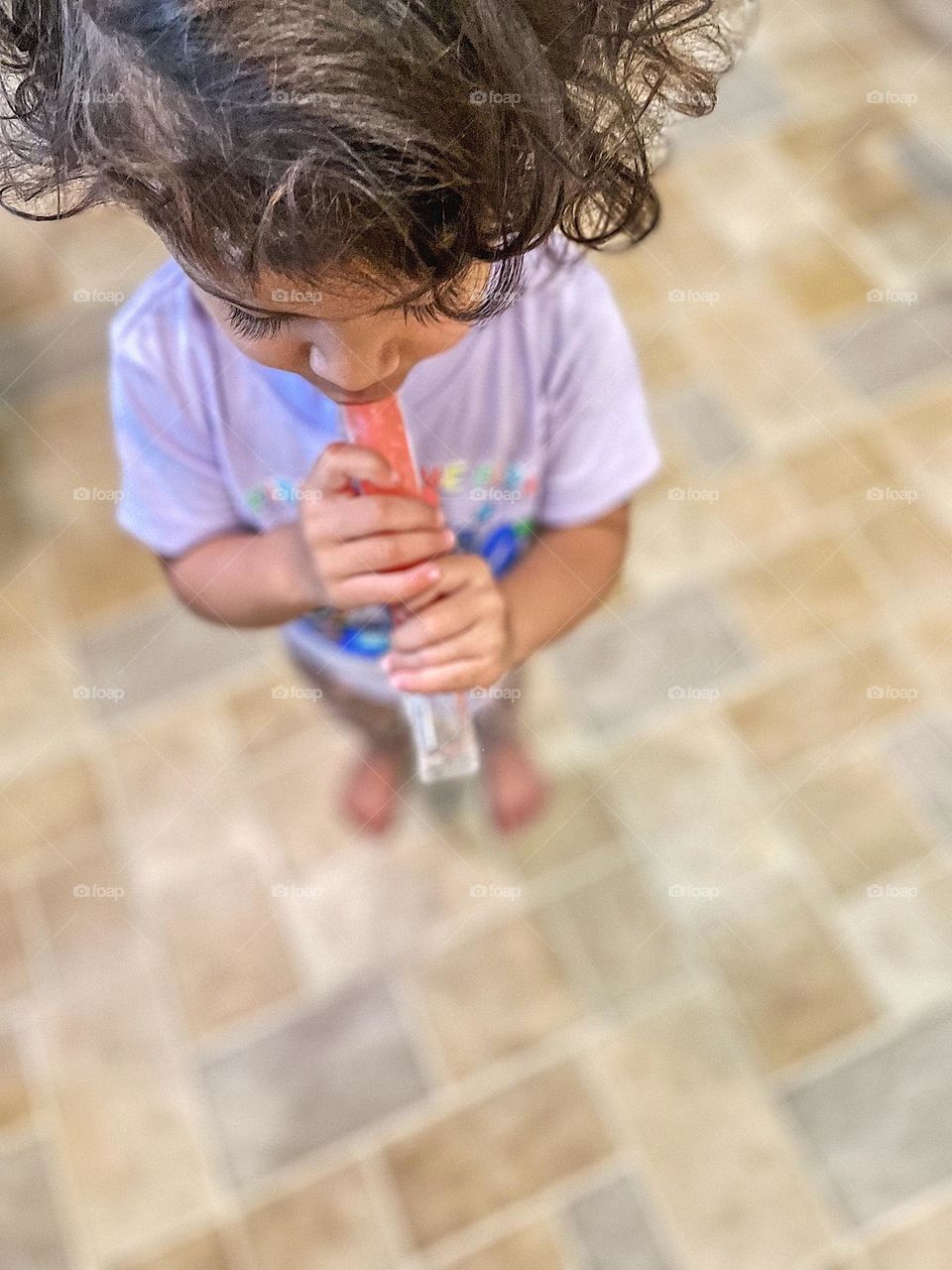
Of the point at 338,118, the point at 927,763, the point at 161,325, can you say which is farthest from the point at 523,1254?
the point at 338,118

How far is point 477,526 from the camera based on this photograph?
2.34ft

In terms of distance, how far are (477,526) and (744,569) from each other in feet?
2.10

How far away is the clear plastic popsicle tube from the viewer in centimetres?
50

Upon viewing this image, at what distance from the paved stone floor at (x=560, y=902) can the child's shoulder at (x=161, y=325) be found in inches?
24.8

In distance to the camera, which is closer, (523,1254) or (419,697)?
(419,697)

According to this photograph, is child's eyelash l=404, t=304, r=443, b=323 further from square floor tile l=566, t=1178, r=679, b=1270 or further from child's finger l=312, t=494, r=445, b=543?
square floor tile l=566, t=1178, r=679, b=1270

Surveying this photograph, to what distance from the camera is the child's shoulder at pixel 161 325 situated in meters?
0.58

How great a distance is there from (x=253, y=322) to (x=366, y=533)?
5.6 inches

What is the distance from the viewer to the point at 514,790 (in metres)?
1.13

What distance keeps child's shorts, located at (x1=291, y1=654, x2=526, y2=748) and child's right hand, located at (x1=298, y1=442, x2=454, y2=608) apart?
10.0 inches

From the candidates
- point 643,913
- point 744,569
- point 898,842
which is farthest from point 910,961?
point 744,569

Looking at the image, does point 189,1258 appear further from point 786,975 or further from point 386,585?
point 386,585

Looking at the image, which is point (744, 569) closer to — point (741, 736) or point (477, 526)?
point (741, 736)

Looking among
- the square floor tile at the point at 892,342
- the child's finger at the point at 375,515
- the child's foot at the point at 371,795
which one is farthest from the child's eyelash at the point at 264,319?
the square floor tile at the point at 892,342
